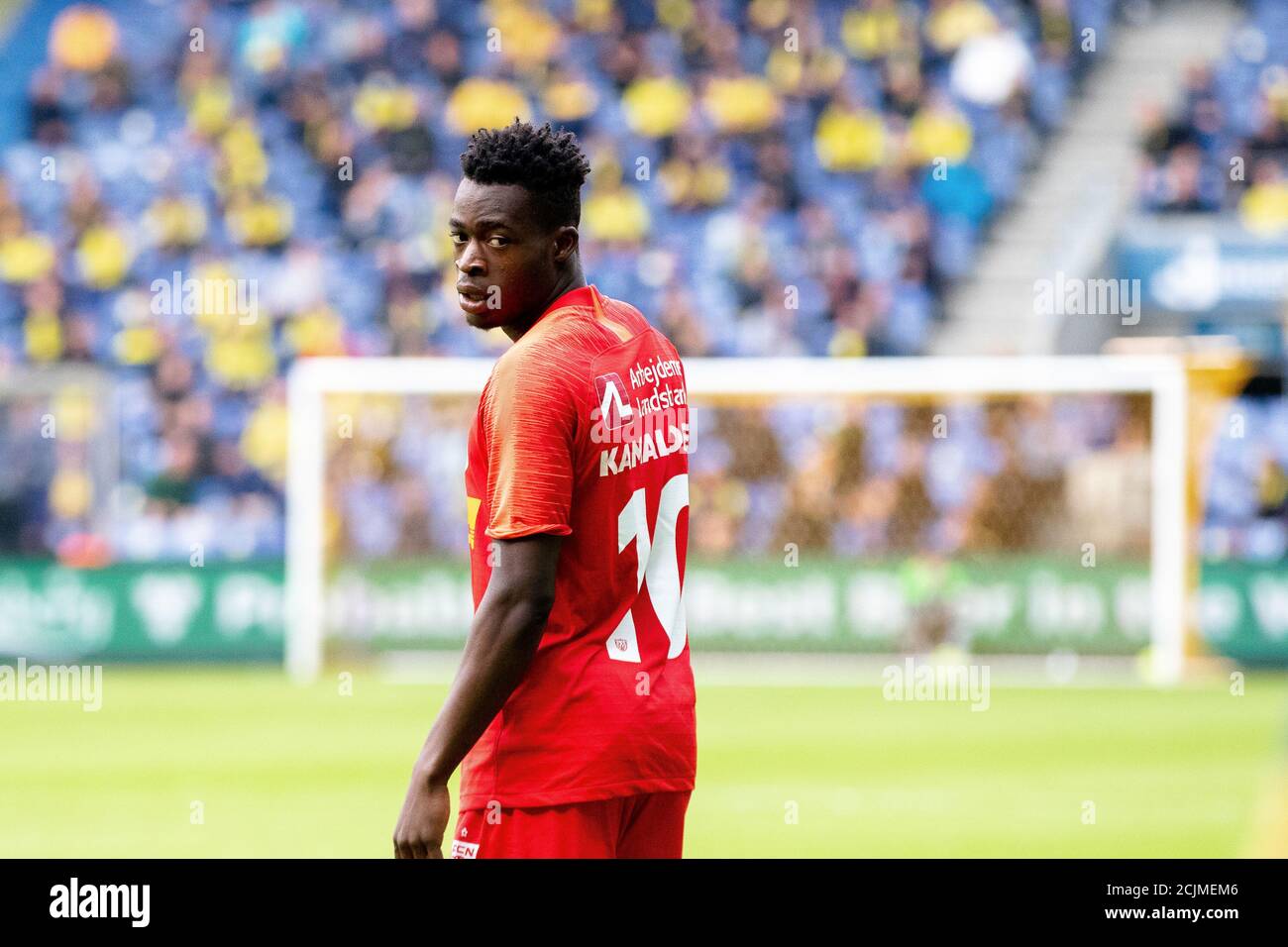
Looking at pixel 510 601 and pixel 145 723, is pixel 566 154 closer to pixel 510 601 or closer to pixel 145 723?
pixel 510 601

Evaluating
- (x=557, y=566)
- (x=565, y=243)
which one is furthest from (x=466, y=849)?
(x=565, y=243)

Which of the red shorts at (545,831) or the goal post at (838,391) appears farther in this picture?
the goal post at (838,391)

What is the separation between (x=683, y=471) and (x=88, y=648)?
13097 millimetres

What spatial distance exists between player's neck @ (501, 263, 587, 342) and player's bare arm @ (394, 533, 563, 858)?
45cm

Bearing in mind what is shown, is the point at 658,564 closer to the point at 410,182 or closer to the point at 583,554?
the point at 583,554

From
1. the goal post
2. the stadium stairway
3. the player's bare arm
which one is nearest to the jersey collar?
the player's bare arm

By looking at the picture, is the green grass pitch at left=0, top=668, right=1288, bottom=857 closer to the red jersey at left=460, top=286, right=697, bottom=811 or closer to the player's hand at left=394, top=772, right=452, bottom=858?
the red jersey at left=460, top=286, right=697, bottom=811

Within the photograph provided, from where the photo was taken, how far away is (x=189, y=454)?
17.0 metres

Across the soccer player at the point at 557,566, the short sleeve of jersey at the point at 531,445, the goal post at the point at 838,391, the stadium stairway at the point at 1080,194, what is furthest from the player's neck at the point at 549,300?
the stadium stairway at the point at 1080,194

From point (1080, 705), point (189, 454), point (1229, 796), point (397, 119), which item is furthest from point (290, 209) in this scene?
point (1229, 796)

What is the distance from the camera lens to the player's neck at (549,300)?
341 cm

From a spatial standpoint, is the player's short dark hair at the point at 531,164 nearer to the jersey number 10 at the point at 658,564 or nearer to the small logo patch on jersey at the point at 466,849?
the jersey number 10 at the point at 658,564

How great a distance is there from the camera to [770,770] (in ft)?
34.2

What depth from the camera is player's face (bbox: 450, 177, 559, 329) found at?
336 centimetres
